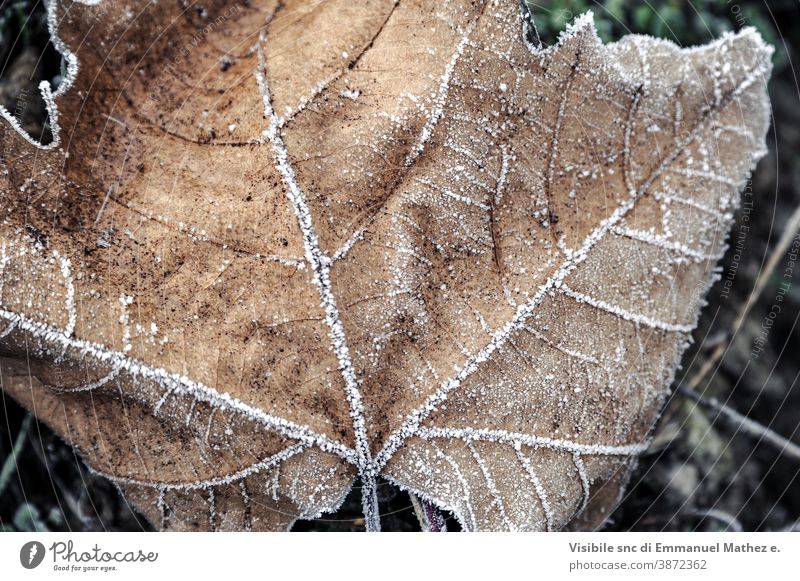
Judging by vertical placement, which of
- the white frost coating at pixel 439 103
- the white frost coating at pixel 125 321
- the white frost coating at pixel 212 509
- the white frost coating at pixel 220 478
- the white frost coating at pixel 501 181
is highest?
the white frost coating at pixel 439 103

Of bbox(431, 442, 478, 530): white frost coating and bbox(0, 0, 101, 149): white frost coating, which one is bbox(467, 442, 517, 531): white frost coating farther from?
bbox(0, 0, 101, 149): white frost coating

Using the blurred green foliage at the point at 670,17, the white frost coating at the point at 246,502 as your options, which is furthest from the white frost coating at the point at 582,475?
the blurred green foliage at the point at 670,17

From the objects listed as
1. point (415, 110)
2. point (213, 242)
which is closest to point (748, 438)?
point (415, 110)

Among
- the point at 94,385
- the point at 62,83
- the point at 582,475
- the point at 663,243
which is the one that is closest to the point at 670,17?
the point at 663,243

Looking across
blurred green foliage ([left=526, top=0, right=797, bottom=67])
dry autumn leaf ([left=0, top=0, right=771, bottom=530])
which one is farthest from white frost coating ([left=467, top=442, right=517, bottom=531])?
blurred green foliage ([left=526, top=0, right=797, bottom=67])

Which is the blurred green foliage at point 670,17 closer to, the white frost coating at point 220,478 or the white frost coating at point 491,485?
the white frost coating at point 491,485

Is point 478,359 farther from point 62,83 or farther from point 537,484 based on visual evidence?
point 62,83

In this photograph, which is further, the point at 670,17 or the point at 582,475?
the point at 670,17

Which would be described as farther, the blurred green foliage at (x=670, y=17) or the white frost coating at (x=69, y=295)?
the blurred green foliage at (x=670, y=17)
